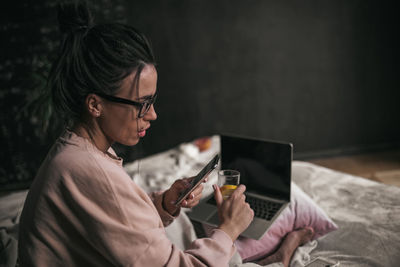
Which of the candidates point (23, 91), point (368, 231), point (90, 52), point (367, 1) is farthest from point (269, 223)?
point (367, 1)

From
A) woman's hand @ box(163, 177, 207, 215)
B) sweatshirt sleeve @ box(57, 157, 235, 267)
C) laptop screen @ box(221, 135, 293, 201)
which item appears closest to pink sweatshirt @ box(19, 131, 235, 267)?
sweatshirt sleeve @ box(57, 157, 235, 267)

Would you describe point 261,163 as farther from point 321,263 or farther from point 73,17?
point 73,17

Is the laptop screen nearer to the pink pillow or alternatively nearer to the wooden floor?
the pink pillow

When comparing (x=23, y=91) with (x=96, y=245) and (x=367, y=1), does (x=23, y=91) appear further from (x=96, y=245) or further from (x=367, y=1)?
(x=367, y=1)

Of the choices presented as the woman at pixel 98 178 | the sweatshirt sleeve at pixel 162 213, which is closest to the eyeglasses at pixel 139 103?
the woman at pixel 98 178

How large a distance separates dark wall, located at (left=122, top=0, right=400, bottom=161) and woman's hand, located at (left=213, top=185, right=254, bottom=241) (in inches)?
90.5

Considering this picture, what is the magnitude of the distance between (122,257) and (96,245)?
0.07 meters

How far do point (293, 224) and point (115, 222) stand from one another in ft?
3.02

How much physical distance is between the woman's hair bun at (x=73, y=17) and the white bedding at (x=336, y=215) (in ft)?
1.66

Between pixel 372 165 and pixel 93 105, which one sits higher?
pixel 93 105

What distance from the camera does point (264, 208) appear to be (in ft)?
4.85

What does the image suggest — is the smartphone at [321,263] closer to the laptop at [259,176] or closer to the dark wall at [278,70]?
the laptop at [259,176]

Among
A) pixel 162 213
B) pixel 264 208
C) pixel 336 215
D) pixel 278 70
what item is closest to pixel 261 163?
pixel 264 208

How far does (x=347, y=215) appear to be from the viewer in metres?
1.52
